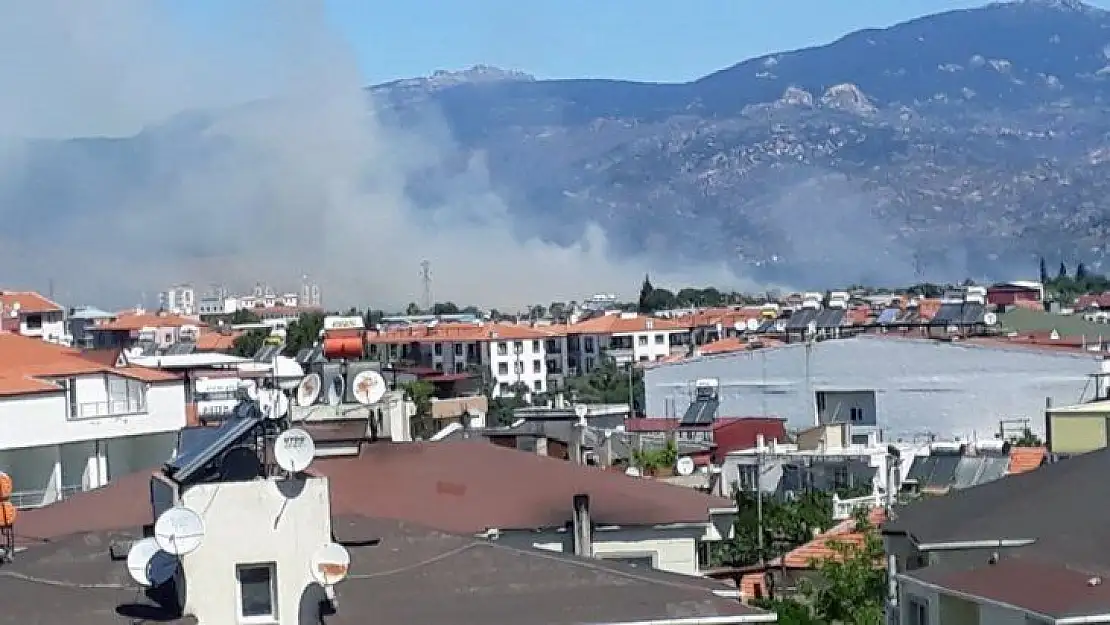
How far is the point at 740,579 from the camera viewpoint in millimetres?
21672

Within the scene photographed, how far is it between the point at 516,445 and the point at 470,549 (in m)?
11.3

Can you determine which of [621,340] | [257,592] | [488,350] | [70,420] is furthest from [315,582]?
[621,340]

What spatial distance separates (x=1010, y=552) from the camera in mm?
13477

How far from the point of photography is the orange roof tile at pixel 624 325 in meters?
127

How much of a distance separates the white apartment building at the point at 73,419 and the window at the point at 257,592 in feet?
56.1

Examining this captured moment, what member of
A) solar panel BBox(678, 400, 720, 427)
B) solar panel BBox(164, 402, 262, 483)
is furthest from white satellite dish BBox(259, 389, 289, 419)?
solar panel BBox(678, 400, 720, 427)

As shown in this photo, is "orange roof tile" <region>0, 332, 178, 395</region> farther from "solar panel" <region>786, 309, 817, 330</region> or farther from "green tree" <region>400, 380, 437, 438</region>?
"solar panel" <region>786, 309, 817, 330</region>

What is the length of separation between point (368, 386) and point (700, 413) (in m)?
38.2

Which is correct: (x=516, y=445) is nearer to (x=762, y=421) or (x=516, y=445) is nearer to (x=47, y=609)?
(x=47, y=609)

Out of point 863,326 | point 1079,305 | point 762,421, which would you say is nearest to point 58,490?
point 762,421

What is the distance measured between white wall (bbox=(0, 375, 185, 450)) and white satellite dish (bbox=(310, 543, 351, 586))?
1972 centimetres

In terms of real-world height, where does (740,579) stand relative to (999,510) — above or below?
below

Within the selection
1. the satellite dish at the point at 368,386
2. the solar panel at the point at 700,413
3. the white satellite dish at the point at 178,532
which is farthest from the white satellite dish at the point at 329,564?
the solar panel at the point at 700,413

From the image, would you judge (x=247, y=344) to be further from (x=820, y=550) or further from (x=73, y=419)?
(x=820, y=550)
